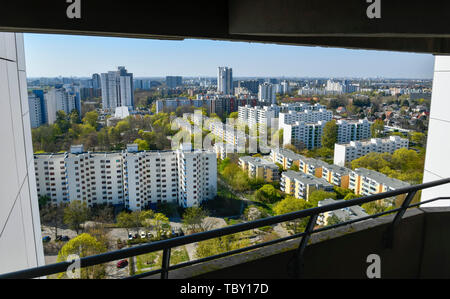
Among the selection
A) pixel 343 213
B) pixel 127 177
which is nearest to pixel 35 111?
pixel 127 177

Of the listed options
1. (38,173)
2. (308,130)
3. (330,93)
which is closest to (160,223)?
(38,173)

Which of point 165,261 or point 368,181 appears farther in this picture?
point 368,181

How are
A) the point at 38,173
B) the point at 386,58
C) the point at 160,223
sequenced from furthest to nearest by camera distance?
1. the point at 386,58
2. the point at 160,223
3. the point at 38,173

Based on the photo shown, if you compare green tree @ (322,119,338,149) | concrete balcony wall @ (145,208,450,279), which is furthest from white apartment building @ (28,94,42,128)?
green tree @ (322,119,338,149)

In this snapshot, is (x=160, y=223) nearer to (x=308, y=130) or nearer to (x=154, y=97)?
(x=154, y=97)

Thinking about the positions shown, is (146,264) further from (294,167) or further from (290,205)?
(294,167)

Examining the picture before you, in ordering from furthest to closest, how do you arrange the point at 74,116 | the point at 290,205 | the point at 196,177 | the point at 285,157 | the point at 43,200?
the point at 285,157, the point at 196,177, the point at 290,205, the point at 43,200, the point at 74,116

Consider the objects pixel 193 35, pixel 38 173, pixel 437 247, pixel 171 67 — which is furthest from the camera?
pixel 171 67
